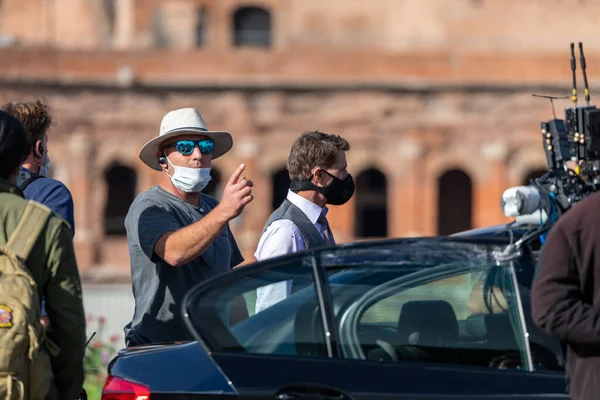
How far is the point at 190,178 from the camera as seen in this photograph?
5754 mm

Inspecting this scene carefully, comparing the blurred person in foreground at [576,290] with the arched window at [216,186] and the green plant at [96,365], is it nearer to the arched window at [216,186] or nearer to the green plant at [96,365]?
the green plant at [96,365]

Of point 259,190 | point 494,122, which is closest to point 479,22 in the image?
point 494,122

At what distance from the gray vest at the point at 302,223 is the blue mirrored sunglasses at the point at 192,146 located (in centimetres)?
45

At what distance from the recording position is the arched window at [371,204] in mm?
34656

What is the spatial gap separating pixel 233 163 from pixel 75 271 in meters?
28.1

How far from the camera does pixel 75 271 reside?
4.25 m

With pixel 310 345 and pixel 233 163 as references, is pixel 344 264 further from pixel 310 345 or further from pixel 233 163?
pixel 233 163

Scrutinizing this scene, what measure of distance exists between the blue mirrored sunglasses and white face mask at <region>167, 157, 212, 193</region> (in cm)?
11

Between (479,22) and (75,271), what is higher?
(479,22)

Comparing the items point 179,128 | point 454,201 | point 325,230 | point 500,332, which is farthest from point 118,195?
point 500,332

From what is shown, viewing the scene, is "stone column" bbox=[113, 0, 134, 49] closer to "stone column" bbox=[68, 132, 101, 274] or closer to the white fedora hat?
"stone column" bbox=[68, 132, 101, 274]

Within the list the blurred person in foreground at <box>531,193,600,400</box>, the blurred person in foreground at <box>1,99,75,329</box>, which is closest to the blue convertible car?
the blurred person in foreground at <box>531,193,600,400</box>

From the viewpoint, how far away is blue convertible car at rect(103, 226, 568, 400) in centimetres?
423

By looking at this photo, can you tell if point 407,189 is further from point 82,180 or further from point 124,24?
point 124,24
